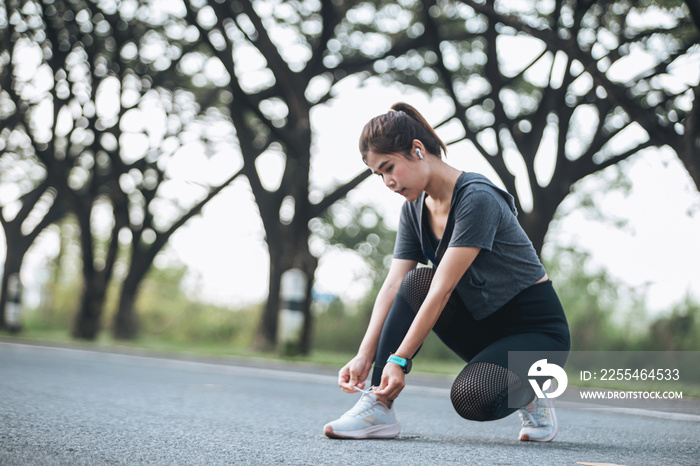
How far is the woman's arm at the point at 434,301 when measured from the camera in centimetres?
308

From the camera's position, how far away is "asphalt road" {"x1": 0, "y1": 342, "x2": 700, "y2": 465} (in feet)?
9.33

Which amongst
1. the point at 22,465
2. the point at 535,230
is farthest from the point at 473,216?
the point at 535,230

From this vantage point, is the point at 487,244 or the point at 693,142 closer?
the point at 487,244

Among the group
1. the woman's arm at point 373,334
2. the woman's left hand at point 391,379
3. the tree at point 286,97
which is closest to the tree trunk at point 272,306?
the tree at point 286,97

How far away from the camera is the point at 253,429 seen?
3.64m

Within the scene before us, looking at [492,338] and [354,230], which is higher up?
[354,230]

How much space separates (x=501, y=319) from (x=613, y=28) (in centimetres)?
721

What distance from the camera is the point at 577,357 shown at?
12.3 meters

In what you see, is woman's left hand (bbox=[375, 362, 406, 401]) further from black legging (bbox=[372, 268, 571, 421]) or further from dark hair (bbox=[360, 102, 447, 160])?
dark hair (bbox=[360, 102, 447, 160])

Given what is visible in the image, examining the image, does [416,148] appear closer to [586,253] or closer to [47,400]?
[47,400]

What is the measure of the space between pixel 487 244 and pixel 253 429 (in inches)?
52.3

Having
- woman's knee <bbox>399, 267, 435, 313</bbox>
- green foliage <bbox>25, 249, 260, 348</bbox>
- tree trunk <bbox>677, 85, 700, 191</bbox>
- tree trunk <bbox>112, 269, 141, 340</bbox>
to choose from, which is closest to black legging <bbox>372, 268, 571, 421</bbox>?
woman's knee <bbox>399, 267, 435, 313</bbox>

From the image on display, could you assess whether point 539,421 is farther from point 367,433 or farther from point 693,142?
point 693,142

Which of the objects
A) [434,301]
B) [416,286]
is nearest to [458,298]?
[416,286]
